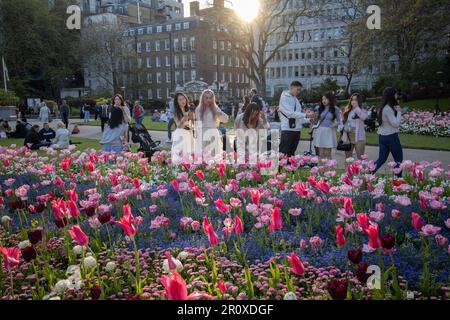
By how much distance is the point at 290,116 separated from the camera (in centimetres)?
889

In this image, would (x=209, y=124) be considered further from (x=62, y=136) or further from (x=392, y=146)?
(x=62, y=136)

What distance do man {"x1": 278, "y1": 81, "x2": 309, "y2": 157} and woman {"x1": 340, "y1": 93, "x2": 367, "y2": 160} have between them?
148 cm

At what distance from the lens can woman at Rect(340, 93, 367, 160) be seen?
9.74 meters

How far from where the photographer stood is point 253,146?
30.0 ft

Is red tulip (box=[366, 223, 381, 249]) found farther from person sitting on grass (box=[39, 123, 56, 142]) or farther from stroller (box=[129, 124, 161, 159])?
person sitting on grass (box=[39, 123, 56, 142])

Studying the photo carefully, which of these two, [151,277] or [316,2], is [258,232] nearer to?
[151,277]

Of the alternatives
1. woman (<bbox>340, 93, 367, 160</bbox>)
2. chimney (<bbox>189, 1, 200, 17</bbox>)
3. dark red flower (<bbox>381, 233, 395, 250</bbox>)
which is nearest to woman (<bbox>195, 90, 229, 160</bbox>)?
woman (<bbox>340, 93, 367, 160</bbox>)

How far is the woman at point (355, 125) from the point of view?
9.74 meters

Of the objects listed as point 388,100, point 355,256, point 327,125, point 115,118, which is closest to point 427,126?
point 327,125

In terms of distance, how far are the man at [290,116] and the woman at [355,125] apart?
148 cm

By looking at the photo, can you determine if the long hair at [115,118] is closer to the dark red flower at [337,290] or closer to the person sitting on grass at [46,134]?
the person sitting on grass at [46,134]
